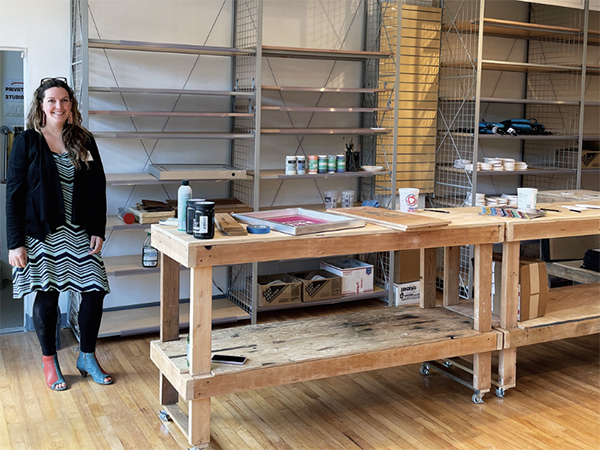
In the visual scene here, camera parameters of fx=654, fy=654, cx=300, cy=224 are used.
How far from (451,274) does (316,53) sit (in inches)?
77.8

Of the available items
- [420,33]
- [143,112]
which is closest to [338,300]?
[143,112]

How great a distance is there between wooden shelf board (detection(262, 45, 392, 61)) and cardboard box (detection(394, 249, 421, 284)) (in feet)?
5.00

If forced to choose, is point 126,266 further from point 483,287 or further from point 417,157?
point 417,157

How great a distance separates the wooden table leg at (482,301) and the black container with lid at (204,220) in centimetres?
141

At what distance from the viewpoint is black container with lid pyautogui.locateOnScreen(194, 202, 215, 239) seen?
8.44 feet

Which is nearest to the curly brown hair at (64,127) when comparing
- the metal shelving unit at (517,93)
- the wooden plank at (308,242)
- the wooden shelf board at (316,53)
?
the wooden plank at (308,242)

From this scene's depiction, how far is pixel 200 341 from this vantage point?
105 inches

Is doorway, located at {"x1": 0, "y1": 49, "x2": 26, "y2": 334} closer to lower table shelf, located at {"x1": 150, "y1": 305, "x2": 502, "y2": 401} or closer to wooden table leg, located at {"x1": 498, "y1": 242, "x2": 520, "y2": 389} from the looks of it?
lower table shelf, located at {"x1": 150, "y1": 305, "x2": 502, "y2": 401}

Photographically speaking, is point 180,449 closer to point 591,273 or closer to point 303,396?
point 303,396

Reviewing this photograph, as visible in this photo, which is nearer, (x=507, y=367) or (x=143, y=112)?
(x=507, y=367)

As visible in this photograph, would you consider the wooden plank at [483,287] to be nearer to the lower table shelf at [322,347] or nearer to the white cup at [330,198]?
the lower table shelf at [322,347]

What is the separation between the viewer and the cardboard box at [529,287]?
3412mm

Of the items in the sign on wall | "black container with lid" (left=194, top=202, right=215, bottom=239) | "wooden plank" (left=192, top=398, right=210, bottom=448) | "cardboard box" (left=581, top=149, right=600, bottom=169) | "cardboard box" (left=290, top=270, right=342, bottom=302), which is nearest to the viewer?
"black container with lid" (left=194, top=202, right=215, bottom=239)

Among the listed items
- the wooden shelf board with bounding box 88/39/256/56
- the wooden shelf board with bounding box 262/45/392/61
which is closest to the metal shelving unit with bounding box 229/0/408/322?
the wooden shelf board with bounding box 262/45/392/61
